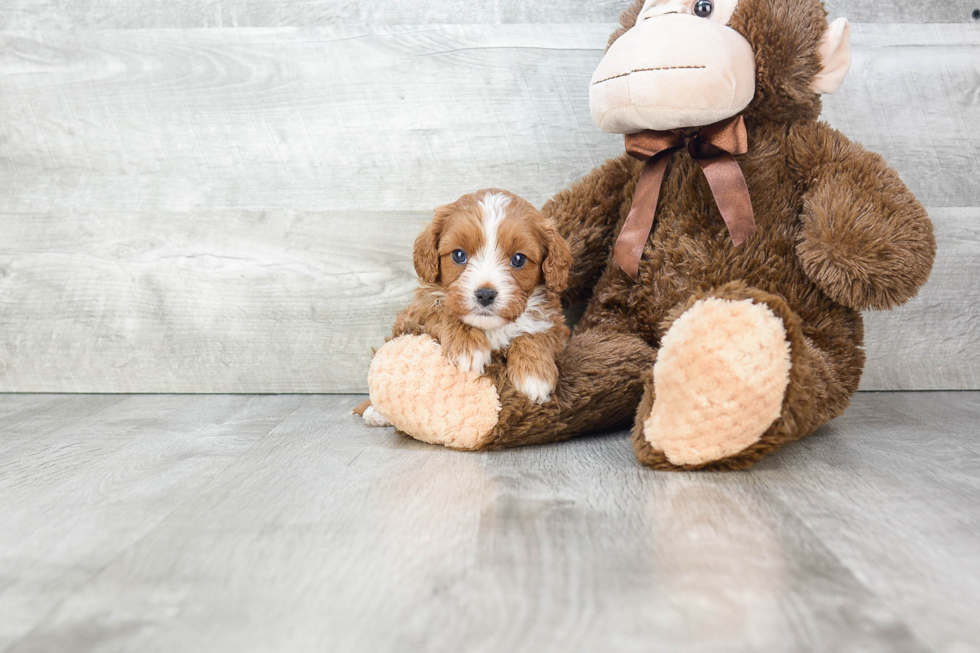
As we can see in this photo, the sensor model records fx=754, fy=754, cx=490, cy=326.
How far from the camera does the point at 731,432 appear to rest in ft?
2.98

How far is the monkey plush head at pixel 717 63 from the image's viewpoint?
3.49ft

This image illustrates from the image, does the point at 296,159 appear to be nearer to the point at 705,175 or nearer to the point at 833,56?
the point at 705,175

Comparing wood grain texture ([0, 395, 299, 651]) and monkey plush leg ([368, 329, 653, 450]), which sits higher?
monkey plush leg ([368, 329, 653, 450])

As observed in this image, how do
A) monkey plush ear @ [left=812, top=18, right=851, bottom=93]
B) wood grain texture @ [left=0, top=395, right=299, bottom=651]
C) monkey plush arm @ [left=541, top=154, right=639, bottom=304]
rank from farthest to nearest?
monkey plush arm @ [left=541, top=154, right=639, bottom=304] → monkey plush ear @ [left=812, top=18, right=851, bottom=93] → wood grain texture @ [left=0, top=395, right=299, bottom=651]

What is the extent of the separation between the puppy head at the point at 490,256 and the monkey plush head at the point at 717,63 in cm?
24

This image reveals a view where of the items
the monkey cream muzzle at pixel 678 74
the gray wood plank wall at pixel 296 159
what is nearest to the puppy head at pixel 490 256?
the monkey cream muzzle at pixel 678 74

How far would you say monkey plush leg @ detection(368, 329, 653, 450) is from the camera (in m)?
1.05

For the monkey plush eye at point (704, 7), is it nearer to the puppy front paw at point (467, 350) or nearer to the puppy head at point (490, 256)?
the puppy head at point (490, 256)

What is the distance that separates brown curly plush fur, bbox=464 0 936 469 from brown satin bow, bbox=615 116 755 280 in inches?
0.8

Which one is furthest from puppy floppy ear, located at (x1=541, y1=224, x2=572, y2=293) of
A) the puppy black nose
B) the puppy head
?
the puppy black nose

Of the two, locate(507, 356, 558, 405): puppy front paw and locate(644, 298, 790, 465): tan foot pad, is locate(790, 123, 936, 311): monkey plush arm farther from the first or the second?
locate(507, 356, 558, 405): puppy front paw

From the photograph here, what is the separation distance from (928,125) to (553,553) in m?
1.24

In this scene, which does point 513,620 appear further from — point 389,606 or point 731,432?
point 731,432

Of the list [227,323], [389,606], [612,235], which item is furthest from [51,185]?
[389,606]
